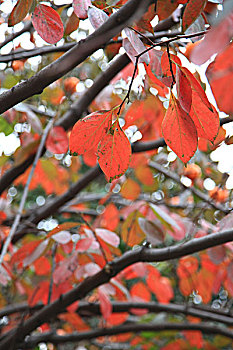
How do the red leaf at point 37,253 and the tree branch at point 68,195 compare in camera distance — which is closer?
the red leaf at point 37,253

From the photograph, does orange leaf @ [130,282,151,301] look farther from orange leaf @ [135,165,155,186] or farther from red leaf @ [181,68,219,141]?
red leaf @ [181,68,219,141]

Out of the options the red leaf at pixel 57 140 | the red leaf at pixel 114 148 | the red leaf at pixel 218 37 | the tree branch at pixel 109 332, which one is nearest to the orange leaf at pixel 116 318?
the tree branch at pixel 109 332

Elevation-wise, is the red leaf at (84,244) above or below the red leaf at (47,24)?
below

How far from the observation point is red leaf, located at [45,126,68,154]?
44.9 inches

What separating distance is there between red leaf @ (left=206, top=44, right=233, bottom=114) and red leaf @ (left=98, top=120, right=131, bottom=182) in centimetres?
21

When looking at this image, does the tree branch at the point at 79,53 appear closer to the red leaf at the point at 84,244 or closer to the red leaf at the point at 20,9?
the red leaf at the point at 20,9

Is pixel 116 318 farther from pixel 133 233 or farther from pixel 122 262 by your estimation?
pixel 122 262

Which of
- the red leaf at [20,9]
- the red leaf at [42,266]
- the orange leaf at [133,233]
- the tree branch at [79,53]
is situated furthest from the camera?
the red leaf at [42,266]

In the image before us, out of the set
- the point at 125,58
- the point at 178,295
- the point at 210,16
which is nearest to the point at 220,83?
the point at 210,16

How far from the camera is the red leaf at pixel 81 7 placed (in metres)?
0.57

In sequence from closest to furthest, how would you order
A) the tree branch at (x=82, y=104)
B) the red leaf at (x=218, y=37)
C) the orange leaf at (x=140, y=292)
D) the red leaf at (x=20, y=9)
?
1. the red leaf at (x=218, y=37)
2. the red leaf at (x=20, y=9)
3. the tree branch at (x=82, y=104)
4. the orange leaf at (x=140, y=292)

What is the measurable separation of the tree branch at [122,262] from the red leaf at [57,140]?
1.20 ft

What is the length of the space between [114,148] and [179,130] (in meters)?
0.09

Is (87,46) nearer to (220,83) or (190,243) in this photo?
(220,83)
